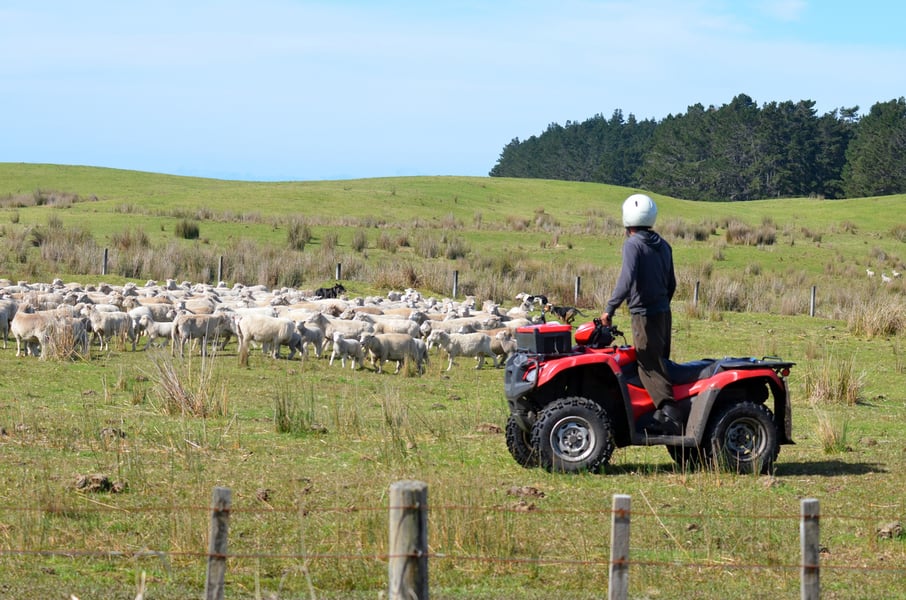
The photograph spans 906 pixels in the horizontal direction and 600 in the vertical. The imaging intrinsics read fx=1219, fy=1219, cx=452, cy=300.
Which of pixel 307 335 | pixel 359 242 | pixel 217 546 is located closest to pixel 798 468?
pixel 217 546

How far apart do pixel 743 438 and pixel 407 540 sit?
22.1 ft

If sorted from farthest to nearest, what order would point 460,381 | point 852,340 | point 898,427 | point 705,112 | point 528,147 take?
1. point 528,147
2. point 705,112
3. point 852,340
4. point 460,381
5. point 898,427

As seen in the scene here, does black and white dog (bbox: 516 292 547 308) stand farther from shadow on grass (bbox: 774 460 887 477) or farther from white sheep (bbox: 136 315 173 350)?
shadow on grass (bbox: 774 460 887 477)

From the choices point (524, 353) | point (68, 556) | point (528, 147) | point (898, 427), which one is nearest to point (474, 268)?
point (898, 427)

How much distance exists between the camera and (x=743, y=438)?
11.9 meters

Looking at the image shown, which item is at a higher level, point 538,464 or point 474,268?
point 474,268

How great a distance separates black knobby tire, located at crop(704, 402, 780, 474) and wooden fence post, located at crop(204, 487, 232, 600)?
6.44 meters

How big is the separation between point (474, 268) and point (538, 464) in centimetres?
2969

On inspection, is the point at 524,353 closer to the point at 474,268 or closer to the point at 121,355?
the point at 121,355

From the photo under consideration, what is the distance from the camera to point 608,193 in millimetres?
93188

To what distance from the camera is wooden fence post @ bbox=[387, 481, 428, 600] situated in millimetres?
5844

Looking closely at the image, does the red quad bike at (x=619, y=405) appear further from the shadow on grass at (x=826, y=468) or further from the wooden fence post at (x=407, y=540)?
the wooden fence post at (x=407, y=540)

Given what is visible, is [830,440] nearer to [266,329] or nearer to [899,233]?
[266,329]

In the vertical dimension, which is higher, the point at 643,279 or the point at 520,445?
the point at 643,279
